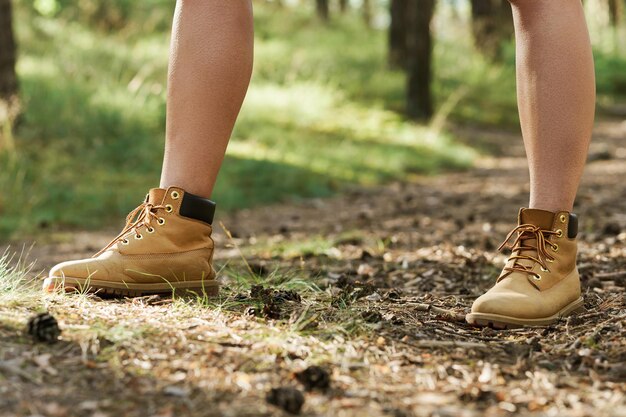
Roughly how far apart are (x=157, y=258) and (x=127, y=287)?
117 millimetres

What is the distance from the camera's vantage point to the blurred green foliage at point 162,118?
18.6ft

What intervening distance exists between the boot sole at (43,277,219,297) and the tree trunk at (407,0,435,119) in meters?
7.87

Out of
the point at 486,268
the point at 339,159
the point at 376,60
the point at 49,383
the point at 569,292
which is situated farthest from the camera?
the point at 376,60

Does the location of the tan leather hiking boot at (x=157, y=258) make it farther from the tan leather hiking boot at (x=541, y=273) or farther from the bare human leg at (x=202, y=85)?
the tan leather hiking boot at (x=541, y=273)

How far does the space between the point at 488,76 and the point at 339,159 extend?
571 centimetres

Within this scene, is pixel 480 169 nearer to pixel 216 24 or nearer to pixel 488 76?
pixel 488 76

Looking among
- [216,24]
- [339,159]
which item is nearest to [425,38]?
[339,159]

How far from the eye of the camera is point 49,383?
5.26 feet

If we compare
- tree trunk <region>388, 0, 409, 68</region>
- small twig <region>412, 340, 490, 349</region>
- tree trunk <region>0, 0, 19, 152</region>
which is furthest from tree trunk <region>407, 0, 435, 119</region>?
small twig <region>412, 340, 490, 349</region>

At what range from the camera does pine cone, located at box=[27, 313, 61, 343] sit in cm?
179

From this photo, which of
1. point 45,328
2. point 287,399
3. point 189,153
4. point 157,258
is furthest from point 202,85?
point 287,399

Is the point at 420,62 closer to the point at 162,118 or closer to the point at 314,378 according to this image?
the point at 162,118

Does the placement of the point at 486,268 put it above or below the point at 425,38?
below

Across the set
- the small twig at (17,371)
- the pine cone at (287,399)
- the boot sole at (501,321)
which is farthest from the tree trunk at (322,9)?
the pine cone at (287,399)
